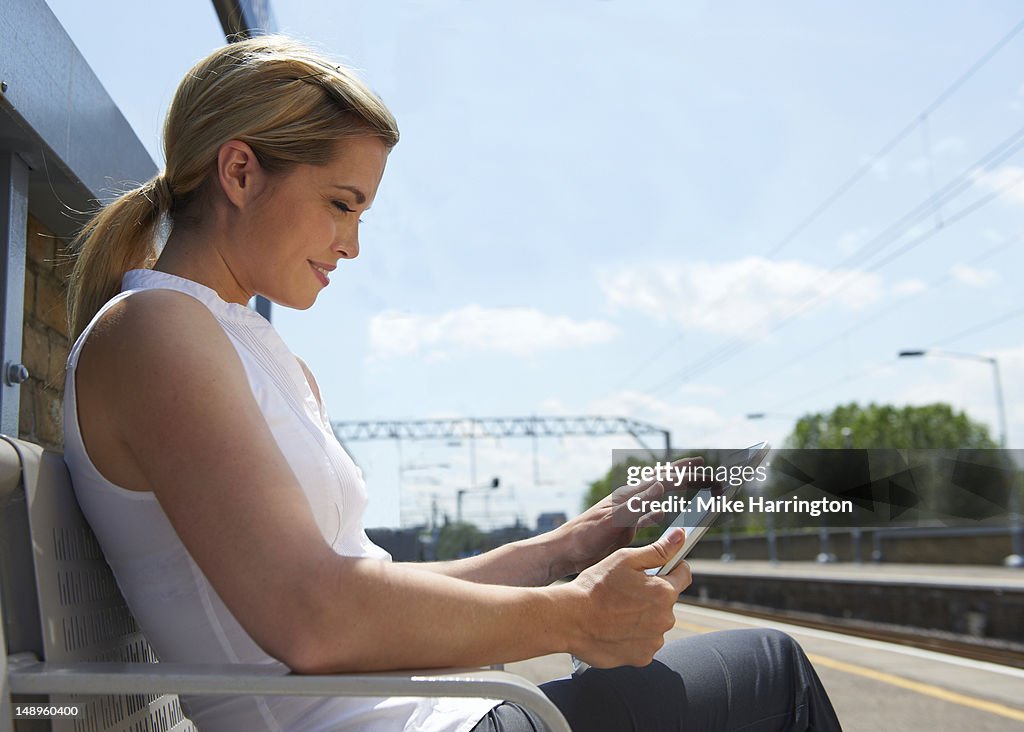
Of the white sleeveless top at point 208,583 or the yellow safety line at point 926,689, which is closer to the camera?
the white sleeveless top at point 208,583

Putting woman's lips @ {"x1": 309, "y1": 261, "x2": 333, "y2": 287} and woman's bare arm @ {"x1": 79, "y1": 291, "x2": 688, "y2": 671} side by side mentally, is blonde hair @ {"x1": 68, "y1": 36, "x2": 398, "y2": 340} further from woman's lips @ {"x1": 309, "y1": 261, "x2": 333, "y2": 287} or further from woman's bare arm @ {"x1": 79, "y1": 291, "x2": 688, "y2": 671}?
woman's bare arm @ {"x1": 79, "y1": 291, "x2": 688, "y2": 671}

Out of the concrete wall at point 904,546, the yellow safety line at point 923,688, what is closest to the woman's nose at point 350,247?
the yellow safety line at point 923,688

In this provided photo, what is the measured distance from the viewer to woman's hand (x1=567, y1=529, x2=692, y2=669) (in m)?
1.14

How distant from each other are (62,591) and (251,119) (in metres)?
0.63

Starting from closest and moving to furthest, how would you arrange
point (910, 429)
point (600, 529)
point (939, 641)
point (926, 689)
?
point (600, 529) < point (926, 689) < point (939, 641) < point (910, 429)

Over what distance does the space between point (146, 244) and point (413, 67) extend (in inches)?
156

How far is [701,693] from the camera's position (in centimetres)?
137

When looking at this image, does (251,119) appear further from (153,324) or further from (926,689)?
(926,689)

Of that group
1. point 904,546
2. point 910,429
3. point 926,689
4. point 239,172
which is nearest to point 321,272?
point 239,172

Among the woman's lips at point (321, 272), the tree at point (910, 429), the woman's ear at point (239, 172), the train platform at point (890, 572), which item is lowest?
the train platform at point (890, 572)

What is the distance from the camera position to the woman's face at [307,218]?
1.37 metres

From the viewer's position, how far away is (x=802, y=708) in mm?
1452

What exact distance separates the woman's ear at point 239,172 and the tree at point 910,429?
79962 millimetres

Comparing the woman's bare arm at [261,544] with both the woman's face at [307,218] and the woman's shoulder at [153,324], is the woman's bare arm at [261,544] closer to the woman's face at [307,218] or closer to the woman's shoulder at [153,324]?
the woman's shoulder at [153,324]
